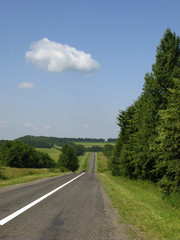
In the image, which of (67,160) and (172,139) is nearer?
(172,139)

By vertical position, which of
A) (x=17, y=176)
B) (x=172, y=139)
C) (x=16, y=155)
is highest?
(x=172, y=139)

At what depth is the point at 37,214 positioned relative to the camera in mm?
6859

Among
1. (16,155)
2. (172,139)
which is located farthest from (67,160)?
(172,139)

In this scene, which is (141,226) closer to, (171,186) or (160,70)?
(171,186)

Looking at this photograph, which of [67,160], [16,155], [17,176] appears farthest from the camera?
[16,155]

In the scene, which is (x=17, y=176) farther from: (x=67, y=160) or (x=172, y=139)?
(x=67, y=160)

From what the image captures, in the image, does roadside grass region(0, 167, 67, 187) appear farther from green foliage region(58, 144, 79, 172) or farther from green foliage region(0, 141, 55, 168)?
green foliage region(0, 141, 55, 168)

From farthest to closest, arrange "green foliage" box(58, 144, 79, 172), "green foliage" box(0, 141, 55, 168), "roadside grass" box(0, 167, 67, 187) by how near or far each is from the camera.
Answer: "green foliage" box(0, 141, 55, 168) < "green foliage" box(58, 144, 79, 172) < "roadside grass" box(0, 167, 67, 187)

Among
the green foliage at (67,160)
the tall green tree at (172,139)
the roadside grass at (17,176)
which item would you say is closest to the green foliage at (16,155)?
the green foliage at (67,160)

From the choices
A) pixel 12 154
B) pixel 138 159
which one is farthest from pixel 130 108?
pixel 12 154

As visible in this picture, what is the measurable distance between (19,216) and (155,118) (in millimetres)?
15414

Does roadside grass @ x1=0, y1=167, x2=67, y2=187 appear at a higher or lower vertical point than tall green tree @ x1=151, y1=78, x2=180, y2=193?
lower

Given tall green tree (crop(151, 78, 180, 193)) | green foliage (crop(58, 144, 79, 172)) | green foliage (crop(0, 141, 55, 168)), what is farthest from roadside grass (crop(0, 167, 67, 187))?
green foliage (crop(0, 141, 55, 168))

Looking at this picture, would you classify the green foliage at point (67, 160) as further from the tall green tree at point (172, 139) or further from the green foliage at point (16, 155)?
the tall green tree at point (172, 139)
